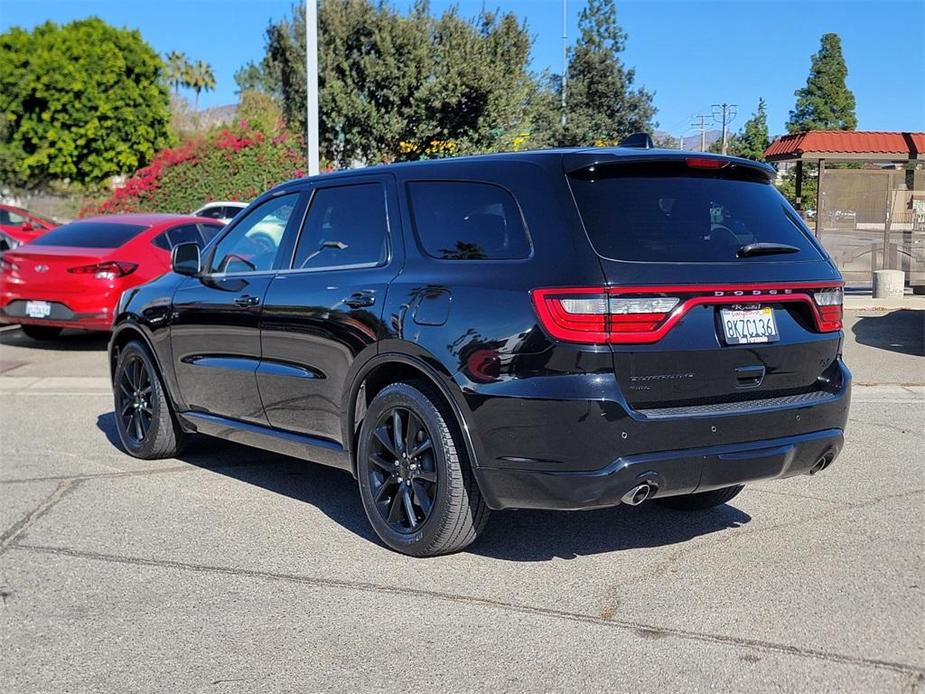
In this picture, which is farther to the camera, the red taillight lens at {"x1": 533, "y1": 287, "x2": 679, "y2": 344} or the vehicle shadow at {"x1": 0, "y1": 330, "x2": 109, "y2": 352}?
the vehicle shadow at {"x1": 0, "y1": 330, "x2": 109, "y2": 352}

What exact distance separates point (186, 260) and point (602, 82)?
37.0 m

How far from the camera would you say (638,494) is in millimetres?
4395

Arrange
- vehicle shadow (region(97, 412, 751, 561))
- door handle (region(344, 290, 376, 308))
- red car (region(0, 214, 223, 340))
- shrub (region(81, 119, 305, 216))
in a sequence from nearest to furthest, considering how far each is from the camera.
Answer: door handle (region(344, 290, 376, 308)) < vehicle shadow (region(97, 412, 751, 561)) < red car (region(0, 214, 223, 340)) < shrub (region(81, 119, 305, 216))

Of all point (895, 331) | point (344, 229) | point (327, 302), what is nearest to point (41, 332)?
point (344, 229)

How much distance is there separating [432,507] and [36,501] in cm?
258

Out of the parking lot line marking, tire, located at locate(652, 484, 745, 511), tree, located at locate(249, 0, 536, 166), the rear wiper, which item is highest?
tree, located at locate(249, 0, 536, 166)

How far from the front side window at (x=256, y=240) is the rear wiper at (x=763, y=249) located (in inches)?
99.2

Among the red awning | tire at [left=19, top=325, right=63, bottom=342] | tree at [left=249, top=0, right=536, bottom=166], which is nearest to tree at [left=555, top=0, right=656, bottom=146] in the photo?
tree at [left=249, top=0, right=536, bottom=166]

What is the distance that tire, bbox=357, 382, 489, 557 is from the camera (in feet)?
15.5

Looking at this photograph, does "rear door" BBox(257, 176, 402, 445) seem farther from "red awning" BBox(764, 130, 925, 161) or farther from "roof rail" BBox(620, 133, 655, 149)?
"red awning" BBox(764, 130, 925, 161)

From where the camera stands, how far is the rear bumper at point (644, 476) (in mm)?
4316

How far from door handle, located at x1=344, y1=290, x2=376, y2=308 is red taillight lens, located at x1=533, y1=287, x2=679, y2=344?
1.08 metres

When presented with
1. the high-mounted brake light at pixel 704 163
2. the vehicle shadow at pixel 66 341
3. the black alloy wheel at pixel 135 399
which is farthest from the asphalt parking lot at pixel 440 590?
the vehicle shadow at pixel 66 341

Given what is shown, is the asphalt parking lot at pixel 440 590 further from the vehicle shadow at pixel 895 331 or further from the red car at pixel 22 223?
the red car at pixel 22 223
